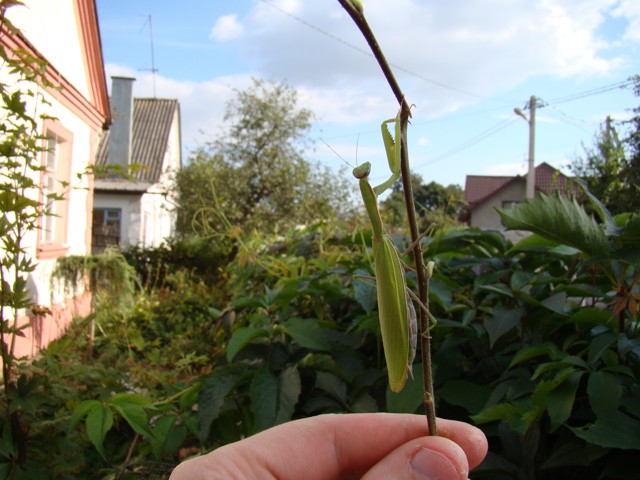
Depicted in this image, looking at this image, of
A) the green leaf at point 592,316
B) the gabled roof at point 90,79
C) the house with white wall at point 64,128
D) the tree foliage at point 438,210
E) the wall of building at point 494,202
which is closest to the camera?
the green leaf at point 592,316

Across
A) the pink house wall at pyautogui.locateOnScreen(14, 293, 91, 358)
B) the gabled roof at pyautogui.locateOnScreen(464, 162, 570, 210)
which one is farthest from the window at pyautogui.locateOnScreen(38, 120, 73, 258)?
the gabled roof at pyautogui.locateOnScreen(464, 162, 570, 210)

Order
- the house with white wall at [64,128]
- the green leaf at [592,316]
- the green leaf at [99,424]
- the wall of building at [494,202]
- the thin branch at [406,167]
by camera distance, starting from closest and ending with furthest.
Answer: the thin branch at [406,167] < the green leaf at [592,316] < the green leaf at [99,424] < the house with white wall at [64,128] < the wall of building at [494,202]

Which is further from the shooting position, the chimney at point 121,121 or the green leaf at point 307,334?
the chimney at point 121,121

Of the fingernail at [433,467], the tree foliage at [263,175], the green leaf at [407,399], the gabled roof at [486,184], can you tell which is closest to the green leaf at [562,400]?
the green leaf at [407,399]

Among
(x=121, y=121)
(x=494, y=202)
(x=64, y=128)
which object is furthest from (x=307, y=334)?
(x=494, y=202)

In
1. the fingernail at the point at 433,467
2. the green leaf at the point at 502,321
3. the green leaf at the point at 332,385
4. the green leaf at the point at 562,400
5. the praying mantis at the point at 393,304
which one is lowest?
the green leaf at the point at 332,385

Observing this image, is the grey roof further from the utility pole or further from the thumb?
the thumb

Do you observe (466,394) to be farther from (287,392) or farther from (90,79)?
(90,79)

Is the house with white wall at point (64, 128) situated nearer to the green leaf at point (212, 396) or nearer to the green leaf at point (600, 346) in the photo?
the green leaf at point (212, 396)
